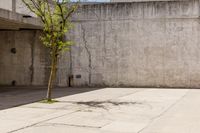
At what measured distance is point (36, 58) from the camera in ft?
66.2

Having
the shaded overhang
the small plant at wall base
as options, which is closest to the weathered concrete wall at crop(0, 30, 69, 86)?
the shaded overhang

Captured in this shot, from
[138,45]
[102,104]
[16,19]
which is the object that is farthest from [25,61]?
[102,104]

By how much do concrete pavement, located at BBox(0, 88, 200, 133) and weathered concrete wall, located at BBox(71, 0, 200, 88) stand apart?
4.45 metres

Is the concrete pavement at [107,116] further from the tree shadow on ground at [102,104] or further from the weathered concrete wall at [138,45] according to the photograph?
the weathered concrete wall at [138,45]

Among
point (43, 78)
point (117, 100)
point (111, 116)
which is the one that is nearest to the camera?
point (111, 116)

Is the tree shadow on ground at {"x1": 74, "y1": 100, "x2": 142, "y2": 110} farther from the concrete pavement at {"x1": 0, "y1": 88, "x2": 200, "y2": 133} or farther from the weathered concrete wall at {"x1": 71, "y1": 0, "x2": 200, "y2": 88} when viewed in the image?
the weathered concrete wall at {"x1": 71, "y1": 0, "x2": 200, "y2": 88}

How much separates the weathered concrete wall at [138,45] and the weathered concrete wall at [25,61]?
4.41 feet

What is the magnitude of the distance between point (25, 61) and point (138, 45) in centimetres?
574

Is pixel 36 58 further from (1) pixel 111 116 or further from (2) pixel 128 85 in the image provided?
(1) pixel 111 116

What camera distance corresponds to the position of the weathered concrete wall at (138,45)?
18.5 meters

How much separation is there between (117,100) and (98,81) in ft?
18.9

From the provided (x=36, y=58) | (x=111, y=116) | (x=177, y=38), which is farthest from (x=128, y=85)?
(x=111, y=116)

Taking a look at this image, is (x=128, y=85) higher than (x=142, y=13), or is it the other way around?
(x=142, y=13)

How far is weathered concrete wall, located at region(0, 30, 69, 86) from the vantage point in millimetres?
20031
